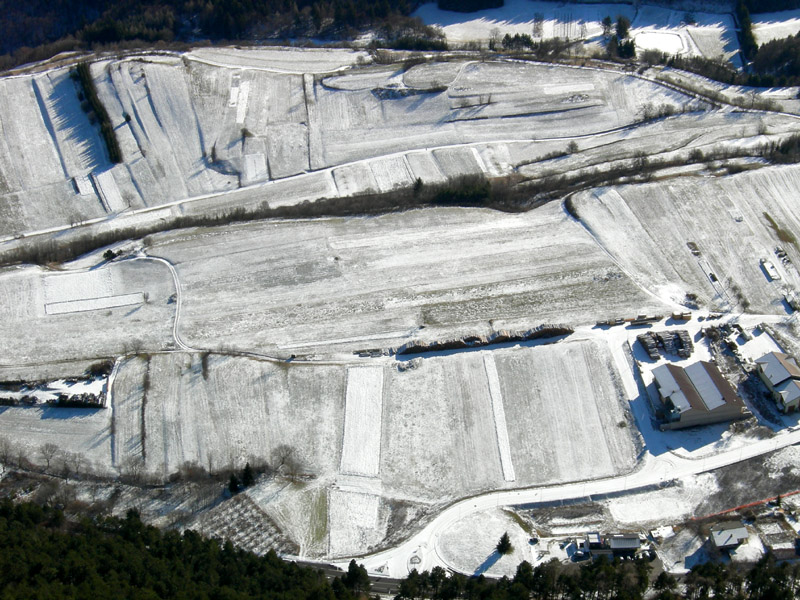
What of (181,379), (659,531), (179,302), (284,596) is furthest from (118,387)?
(659,531)

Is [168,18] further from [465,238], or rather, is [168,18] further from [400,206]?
[465,238]

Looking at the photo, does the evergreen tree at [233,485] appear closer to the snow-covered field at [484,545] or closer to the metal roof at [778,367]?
the snow-covered field at [484,545]

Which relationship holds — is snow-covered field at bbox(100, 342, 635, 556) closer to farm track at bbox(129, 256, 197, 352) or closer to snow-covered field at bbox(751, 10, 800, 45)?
farm track at bbox(129, 256, 197, 352)

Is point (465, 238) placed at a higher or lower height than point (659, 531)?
higher

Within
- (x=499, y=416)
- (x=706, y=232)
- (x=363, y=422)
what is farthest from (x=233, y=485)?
(x=706, y=232)

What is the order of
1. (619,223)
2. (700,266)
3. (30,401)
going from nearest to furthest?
(30,401) < (700,266) < (619,223)

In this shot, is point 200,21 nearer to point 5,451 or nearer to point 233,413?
point 233,413

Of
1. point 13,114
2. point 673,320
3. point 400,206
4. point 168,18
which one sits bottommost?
point 673,320
